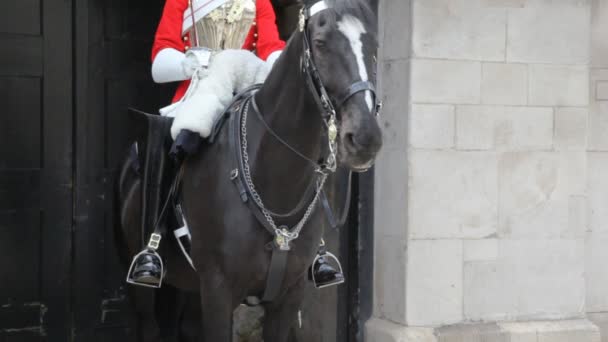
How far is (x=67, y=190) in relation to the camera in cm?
627

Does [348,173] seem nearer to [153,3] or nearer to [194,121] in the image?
[194,121]

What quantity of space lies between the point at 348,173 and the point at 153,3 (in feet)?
8.35

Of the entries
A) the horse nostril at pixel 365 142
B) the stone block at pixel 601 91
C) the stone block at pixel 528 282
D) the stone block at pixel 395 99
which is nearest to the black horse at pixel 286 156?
the horse nostril at pixel 365 142

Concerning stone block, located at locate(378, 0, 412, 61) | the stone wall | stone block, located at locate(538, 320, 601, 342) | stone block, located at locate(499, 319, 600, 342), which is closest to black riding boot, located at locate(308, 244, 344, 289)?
the stone wall

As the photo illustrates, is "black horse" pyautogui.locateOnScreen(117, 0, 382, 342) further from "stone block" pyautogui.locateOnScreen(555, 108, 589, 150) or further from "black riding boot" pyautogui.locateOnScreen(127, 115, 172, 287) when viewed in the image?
"stone block" pyautogui.locateOnScreen(555, 108, 589, 150)

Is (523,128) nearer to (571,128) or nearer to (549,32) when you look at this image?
(571,128)

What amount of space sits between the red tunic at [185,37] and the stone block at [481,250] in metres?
1.75

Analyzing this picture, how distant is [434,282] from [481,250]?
0.36 metres

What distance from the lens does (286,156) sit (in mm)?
3975

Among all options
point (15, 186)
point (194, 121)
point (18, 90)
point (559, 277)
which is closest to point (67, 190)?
point (15, 186)

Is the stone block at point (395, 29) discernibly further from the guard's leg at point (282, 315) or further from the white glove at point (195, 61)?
the guard's leg at point (282, 315)

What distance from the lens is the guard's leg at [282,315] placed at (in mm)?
4262

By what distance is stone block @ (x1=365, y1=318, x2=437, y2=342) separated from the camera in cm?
570

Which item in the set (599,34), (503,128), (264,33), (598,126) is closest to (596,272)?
(598,126)
